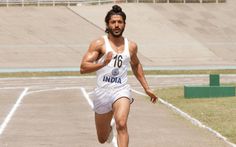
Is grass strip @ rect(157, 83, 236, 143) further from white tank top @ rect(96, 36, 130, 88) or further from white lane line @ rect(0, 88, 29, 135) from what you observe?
white lane line @ rect(0, 88, 29, 135)

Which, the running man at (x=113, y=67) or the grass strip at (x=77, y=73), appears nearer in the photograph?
the running man at (x=113, y=67)

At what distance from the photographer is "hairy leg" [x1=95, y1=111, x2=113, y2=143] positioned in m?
10.3

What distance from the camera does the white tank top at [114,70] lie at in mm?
9789

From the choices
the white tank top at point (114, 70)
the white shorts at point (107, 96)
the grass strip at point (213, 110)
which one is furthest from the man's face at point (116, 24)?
the grass strip at point (213, 110)

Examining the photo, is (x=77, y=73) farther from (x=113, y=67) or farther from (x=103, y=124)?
(x=113, y=67)

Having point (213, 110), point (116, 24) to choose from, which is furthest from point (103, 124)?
point (213, 110)

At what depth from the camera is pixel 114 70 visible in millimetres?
9836

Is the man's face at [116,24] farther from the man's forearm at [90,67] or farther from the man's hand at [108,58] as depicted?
the man's forearm at [90,67]

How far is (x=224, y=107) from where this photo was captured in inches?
791

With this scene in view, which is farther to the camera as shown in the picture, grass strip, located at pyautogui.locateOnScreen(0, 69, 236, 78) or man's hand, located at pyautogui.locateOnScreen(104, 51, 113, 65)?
grass strip, located at pyautogui.locateOnScreen(0, 69, 236, 78)

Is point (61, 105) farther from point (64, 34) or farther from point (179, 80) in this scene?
point (64, 34)

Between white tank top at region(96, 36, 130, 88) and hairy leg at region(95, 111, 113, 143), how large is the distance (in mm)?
502

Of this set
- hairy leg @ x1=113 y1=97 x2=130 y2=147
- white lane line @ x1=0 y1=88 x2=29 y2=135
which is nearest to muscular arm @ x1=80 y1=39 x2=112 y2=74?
hairy leg @ x1=113 y1=97 x2=130 y2=147

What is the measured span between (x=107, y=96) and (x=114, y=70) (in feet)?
1.51
